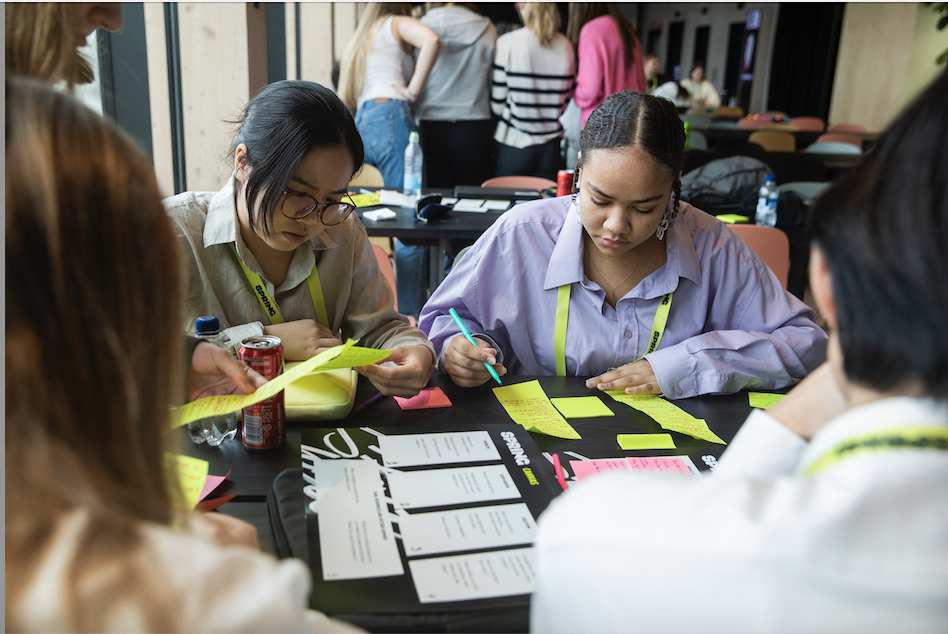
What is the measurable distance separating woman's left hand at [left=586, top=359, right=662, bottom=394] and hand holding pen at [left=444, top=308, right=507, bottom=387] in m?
0.22

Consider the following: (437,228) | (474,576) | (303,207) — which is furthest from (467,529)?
(437,228)

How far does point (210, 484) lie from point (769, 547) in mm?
787

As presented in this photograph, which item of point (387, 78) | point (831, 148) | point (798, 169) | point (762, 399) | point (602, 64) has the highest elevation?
point (602, 64)

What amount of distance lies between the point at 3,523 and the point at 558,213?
1501mm

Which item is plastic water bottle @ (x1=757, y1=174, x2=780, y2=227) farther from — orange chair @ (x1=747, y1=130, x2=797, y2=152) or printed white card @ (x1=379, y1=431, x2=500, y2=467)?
orange chair @ (x1=747, y1=130, x2=797, y2=152)

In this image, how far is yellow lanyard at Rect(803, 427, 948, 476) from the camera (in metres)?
0.51

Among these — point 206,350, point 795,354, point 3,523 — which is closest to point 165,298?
point 3,523

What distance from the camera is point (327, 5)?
5.53 m

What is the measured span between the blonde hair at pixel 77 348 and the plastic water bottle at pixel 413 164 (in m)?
3.06

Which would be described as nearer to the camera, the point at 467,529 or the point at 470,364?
the point at 467,529

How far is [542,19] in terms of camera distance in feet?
13.2

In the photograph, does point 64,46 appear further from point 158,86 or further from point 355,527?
point 158,86

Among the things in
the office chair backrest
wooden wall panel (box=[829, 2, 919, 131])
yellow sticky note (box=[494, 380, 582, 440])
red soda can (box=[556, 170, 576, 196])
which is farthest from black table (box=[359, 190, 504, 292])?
wooden wall panel (box=[829, 2, 919, 131])

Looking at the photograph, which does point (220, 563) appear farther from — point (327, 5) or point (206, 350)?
point (327, 5)
